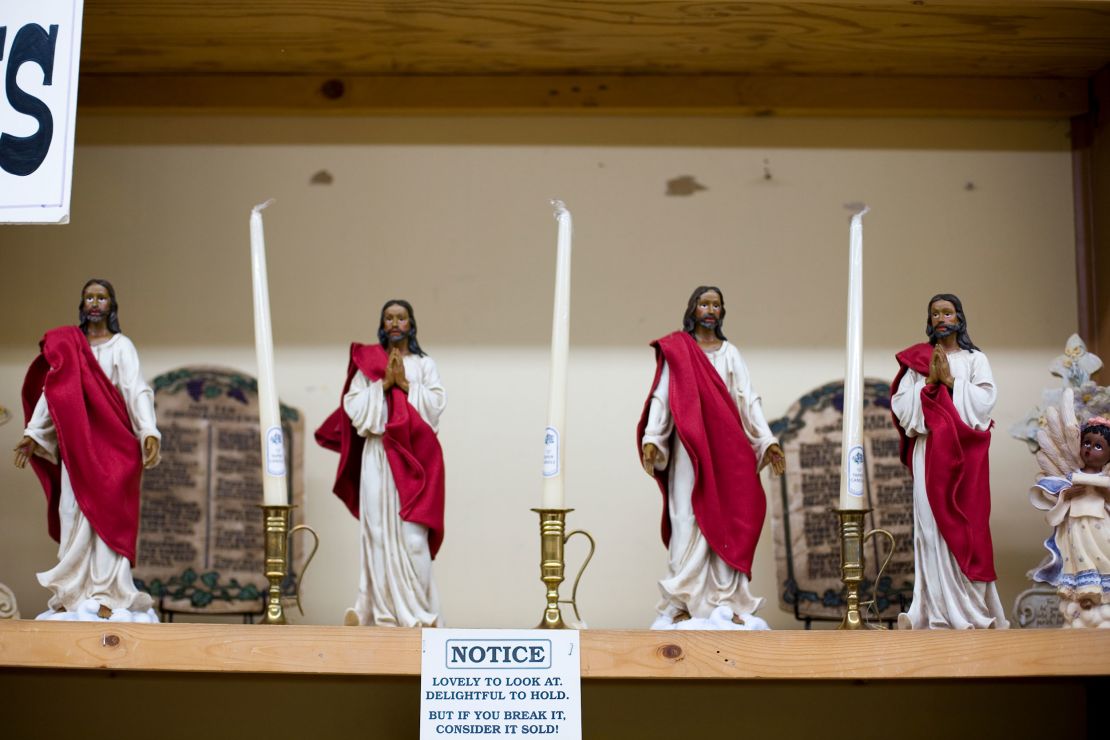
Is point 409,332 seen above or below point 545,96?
below

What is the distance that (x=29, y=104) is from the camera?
1.76 metres

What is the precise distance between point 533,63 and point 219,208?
1.89 ft

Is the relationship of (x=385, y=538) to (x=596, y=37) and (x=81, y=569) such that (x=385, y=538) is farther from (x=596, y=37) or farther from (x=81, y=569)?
(x=596, y=37)

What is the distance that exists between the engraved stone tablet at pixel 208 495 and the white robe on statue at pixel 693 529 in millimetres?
629

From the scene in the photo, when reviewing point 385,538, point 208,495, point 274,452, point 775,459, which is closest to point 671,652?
point 775,459

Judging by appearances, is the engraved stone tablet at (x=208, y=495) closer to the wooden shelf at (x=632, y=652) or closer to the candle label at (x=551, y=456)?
the wooden shelf at (x=632, y=652)

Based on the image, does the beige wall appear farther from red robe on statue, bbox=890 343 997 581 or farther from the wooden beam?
red robe on statue, bbox=890 343 997 581

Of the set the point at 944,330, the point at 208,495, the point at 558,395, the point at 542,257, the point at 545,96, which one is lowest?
the point at 208,495

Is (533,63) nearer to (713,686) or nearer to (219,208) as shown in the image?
(219,208)

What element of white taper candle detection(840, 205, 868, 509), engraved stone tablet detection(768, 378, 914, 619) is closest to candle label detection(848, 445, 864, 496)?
white taper candle detection(840, 205, 868, 509)

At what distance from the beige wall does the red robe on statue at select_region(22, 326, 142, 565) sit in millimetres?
430

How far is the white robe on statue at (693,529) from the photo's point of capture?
6.01 feet

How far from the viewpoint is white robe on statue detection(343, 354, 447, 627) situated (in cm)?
186

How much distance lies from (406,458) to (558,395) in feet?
0.78
